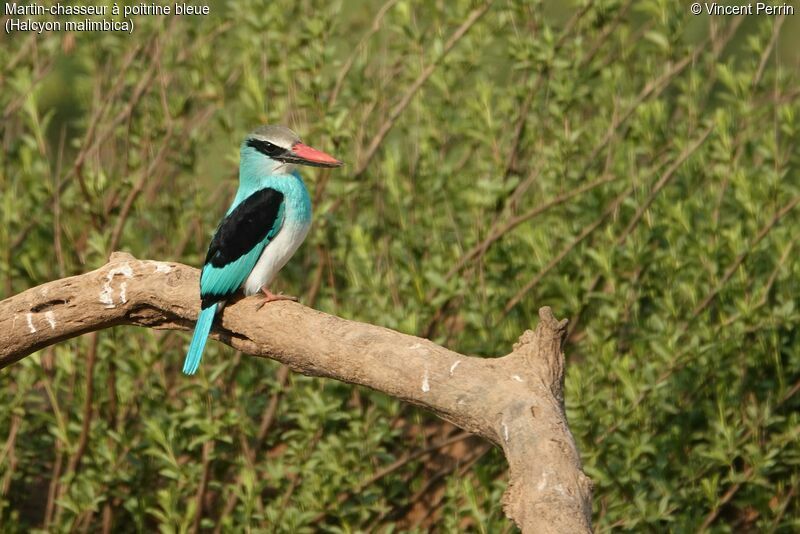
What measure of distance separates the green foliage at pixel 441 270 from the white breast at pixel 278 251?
0.41 m

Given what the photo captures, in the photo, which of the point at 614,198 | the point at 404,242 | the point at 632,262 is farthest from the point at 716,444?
the point at 404,242

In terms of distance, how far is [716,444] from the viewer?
15.3 feet

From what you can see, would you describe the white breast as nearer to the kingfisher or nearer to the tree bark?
the kingfisher

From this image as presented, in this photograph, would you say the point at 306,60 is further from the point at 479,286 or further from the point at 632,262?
the point at 632,262

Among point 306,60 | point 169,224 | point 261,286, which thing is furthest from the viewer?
point 169,224

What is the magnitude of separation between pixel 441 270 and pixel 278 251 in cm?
81

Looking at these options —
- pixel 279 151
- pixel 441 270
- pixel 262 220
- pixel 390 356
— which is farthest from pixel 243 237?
pixel 390 356

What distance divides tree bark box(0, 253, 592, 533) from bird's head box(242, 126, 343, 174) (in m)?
0.71

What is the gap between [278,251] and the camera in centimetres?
452

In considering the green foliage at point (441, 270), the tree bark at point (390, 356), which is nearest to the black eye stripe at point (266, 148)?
the green foliage at point (441, 270)

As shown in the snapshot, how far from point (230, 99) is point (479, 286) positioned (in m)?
1.71

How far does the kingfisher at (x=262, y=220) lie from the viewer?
4.21 metres

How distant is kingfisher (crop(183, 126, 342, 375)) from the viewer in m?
4.21

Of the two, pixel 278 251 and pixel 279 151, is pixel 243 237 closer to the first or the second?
pixel 278 251
